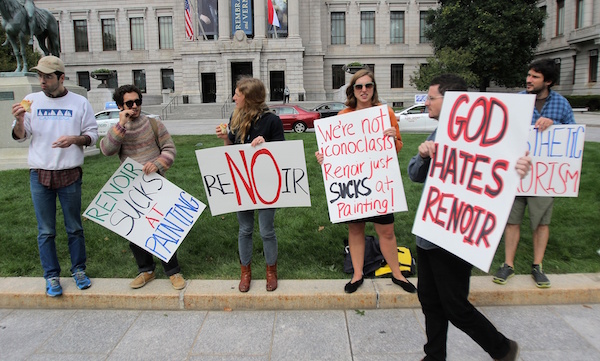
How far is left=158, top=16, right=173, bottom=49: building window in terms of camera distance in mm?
47344

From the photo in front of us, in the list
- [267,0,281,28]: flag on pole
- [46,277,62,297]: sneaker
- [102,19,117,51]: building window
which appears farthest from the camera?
[102,19,117,51]: building window

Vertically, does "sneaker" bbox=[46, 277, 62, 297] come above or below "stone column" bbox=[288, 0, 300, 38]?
below

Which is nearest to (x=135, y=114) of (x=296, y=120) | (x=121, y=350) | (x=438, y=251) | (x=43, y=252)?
(x=43, y=252)

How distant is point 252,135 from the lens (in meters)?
4.04

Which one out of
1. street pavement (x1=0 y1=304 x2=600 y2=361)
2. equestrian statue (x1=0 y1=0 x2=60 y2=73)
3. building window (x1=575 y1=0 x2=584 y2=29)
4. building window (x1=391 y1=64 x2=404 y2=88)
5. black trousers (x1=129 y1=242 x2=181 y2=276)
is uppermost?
building window (x1=575 y1=0 x2=584 y2=29)

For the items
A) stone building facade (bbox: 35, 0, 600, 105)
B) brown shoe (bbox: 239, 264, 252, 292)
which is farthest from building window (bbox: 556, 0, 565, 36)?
brown shoe (bbox: 239, 264, 252, 292)

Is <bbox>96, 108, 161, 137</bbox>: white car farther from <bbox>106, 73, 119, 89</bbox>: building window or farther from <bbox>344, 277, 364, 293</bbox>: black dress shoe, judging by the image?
<bbox>106, 73, 119, 89</bbox>: building window

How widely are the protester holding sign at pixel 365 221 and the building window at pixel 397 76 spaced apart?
45.0m

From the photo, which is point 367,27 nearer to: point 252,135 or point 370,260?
point 370,260

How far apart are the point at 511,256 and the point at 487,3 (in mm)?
36103

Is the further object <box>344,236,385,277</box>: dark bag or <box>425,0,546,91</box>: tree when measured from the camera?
<box>425,0,546,91</box>: tree

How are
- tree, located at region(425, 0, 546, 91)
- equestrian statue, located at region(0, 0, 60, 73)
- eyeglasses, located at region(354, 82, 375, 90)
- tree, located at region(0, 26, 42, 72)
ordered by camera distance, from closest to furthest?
eyeglasses, located at region(354, 82, 375, 90) < equestrian statue, located at region(0, 0, 60, 73) < tree, located at region(0, 26, 42, 72) < tree, located at region(425, 0, 546, 91)

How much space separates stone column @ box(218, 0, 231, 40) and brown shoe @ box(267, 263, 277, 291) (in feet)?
133

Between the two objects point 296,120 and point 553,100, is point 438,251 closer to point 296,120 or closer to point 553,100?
point 553,100
